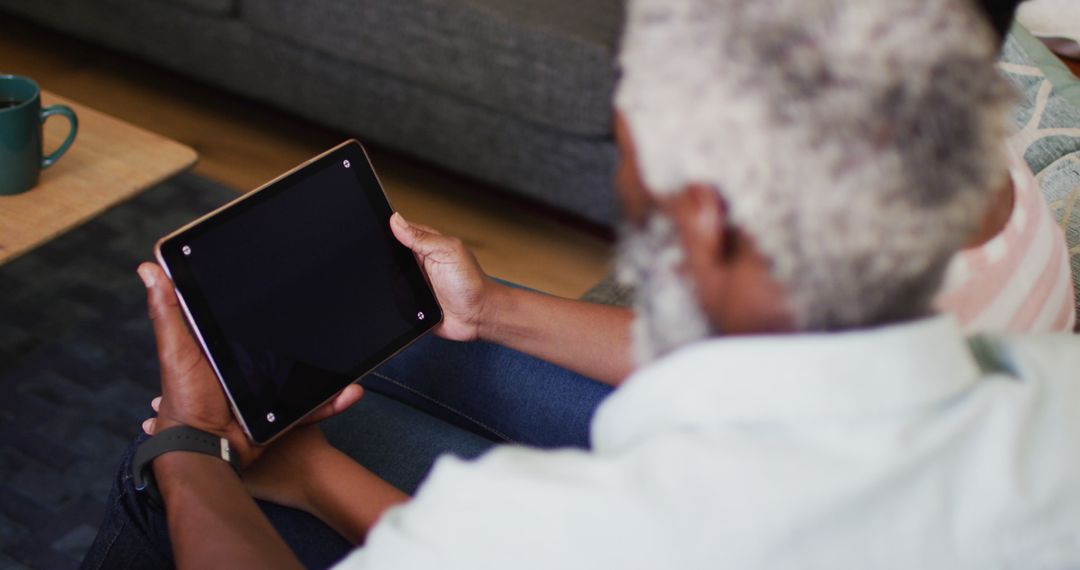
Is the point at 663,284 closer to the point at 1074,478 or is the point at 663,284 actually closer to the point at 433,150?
the point at 1074,478

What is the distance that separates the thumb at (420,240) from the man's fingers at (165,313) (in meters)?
0.22

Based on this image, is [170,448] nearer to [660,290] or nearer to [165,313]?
[165,313]

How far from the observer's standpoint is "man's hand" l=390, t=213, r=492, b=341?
1.04m

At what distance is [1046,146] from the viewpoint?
1.06 metres

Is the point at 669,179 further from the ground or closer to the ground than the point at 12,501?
further from the ground

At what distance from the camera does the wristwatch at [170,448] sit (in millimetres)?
896

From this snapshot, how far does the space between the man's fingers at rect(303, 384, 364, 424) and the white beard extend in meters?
0.41

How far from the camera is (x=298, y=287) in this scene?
0.94m

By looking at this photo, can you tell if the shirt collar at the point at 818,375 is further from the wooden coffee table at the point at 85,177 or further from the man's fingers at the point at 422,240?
the wooden coffee table at the point at 85,177

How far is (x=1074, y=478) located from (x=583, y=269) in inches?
53.6

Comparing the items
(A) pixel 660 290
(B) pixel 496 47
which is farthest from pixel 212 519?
(B) pixel 496 47

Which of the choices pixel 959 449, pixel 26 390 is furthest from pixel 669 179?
pixel 26 390

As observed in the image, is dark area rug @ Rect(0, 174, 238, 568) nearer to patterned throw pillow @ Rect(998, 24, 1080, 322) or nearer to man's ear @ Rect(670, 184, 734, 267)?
man's ear @ Rect(670, 184, 734, 267)

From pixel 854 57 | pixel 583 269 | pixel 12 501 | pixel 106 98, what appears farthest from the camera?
pixel 106 98
